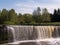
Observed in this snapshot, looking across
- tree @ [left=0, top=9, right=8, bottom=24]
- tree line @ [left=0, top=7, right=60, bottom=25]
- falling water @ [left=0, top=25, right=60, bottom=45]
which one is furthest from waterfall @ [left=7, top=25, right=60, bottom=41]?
tree @ [left=0, top=9, right=8, bottom=24]

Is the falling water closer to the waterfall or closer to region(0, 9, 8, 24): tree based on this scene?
the waterfall

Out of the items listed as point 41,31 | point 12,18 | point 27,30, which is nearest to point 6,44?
point 27,30

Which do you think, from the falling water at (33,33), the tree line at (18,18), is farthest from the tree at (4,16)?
the falling water at (33,33)

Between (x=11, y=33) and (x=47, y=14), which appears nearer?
(x=11, y=33)

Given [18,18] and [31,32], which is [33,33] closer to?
[31,32]

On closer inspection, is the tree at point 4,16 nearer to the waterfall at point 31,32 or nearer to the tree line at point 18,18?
the tree line at point 18,18

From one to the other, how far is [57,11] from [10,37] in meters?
46.5

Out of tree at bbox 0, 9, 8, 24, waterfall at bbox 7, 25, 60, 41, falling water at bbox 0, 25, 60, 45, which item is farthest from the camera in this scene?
tree at bbox 0, 9, 8, 24

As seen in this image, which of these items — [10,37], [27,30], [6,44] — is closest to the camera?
[6,44]

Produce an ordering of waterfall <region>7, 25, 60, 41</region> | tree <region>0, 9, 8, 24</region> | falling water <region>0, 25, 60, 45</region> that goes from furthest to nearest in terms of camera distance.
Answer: tree <region>0, 9, 8, 24</region> → waterfall <region>7, 25, 60, 41</region> → falling water <region>0, 25, 60, 45</region>

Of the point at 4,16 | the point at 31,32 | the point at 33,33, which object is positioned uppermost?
the point at 4,16

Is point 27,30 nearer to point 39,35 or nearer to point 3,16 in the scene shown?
point 39,35

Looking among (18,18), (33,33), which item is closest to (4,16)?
(18,18)

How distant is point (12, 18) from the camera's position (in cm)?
5525
